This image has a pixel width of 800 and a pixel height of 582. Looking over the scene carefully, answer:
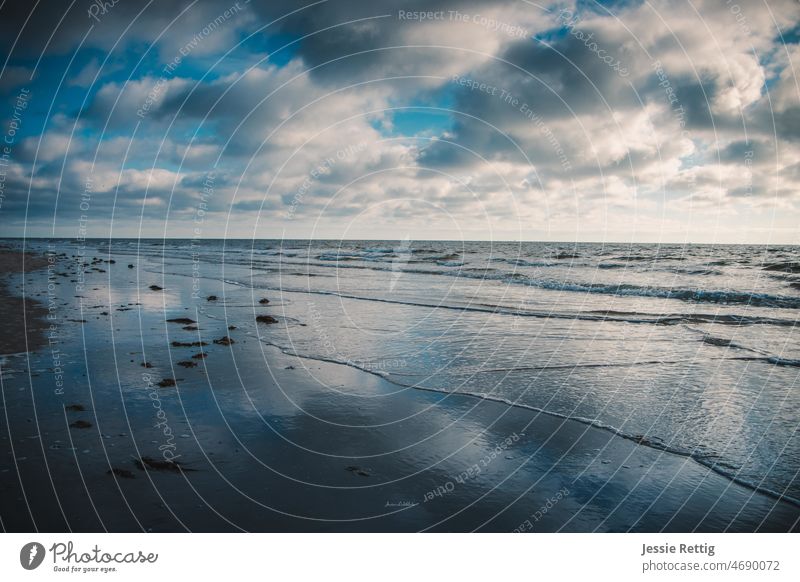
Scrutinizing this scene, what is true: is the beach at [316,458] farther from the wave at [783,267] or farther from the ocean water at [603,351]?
the wave at [783,267]

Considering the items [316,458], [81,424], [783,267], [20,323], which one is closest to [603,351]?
[316,458]

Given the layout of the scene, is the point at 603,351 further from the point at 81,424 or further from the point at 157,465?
the point at 81,424

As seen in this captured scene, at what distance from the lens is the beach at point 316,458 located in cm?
498

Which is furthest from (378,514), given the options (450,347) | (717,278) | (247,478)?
(717,278)

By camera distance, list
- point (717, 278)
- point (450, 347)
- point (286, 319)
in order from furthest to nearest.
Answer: point (717, 278)
point (286, 319)
point (450, 347)

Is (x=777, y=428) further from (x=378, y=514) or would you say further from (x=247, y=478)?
(x=247, y=478)

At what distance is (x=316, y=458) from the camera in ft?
20.0

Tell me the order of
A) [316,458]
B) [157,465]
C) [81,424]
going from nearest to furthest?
[157,465], [316,458], [81,424]

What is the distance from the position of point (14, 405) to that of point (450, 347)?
9447mm

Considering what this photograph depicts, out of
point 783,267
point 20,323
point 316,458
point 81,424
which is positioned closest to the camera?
point 316,458

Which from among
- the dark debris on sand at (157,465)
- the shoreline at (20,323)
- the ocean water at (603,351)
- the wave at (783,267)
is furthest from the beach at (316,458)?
the wave at (783,267)

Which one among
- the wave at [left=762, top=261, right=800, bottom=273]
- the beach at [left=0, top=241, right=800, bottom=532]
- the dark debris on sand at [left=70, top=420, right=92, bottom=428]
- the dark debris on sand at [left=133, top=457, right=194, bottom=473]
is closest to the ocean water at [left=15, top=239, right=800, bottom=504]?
the beach at [left=0, top=241, right=800, bottom=532]

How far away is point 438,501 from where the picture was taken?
17.3 ft
